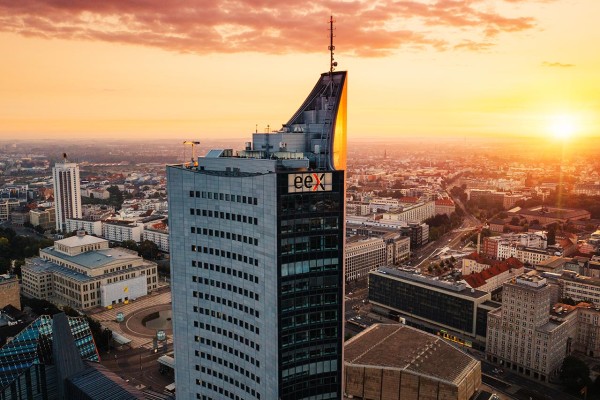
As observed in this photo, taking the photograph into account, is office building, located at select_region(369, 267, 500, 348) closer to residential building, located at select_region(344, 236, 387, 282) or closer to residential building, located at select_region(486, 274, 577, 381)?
residential building, located at select_region(486, 274, 577, 381)

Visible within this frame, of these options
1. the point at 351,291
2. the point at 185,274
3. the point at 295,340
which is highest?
the point at 185,274

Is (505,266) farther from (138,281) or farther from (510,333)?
(138,281)

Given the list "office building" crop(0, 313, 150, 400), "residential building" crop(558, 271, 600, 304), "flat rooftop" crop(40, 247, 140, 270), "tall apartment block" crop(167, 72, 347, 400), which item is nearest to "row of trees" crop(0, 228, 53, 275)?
"flat rooftop" crop(40, 247, 140, 270)

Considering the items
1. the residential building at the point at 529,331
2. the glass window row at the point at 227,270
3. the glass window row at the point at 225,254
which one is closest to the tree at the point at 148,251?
the residential building at the point at 529,331

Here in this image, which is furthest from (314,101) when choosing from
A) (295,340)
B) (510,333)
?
(510,333)

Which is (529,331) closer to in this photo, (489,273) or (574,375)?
(574,375)

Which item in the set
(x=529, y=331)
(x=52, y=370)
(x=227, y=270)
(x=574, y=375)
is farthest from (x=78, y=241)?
(x=574, y=375)
